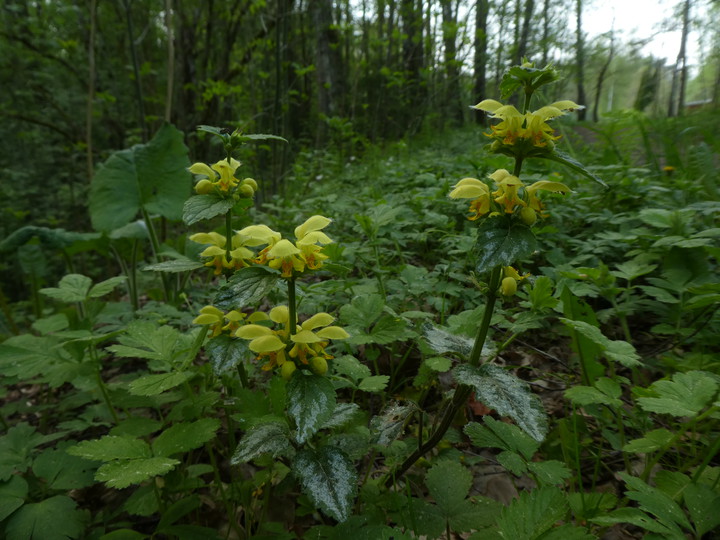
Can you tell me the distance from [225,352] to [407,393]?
847 mm

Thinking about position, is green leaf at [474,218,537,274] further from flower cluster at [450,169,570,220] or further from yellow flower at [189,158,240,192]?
yellow flower at [189,158,240,192]

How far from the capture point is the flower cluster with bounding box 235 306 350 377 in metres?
0.78

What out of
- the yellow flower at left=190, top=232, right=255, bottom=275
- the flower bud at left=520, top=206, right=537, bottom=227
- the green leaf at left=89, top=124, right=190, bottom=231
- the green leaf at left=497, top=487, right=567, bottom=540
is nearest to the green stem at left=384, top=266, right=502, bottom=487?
the flower bud at left=520, top=206, right=537, bottom=227

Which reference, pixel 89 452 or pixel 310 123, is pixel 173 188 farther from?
pixel 310 123

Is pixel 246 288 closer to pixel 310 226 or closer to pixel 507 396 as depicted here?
pixel 310 226

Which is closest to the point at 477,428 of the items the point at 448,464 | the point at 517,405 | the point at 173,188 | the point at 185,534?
→ the point at 448,464

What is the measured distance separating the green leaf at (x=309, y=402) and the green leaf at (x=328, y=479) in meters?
0.14

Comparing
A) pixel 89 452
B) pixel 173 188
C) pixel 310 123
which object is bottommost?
pixel 89 452

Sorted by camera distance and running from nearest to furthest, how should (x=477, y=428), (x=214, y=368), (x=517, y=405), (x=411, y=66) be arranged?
1. (x=517, y=405)
2. (x=214, y=368)
3. (x=477, y=428)
4. (x=411, y=66)

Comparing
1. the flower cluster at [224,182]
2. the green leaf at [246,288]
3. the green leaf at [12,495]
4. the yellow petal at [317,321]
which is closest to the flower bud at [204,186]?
the flower cluster at [224,182]

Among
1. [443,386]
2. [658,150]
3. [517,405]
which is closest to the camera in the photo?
[517,405]

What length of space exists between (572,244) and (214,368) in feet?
6.32

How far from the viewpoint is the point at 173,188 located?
2635 millimetres

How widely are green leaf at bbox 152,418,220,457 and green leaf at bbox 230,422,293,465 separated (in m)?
0.20
